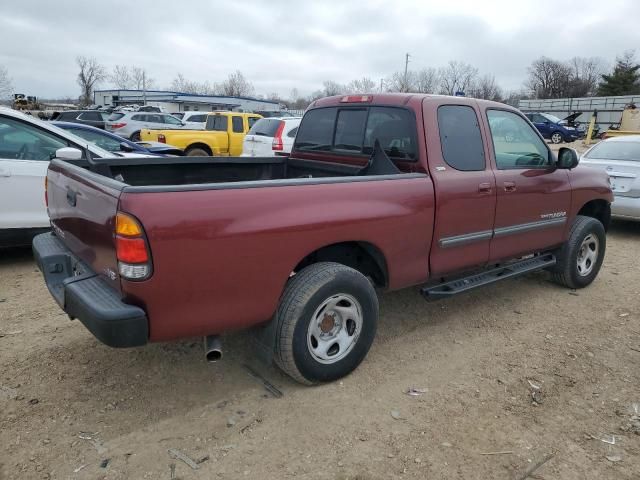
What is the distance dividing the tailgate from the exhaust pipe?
591 mm

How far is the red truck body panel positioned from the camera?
8.04ft

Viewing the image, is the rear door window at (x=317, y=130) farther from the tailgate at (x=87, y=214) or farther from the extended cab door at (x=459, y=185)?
the tailgate at (x=87, y=214)

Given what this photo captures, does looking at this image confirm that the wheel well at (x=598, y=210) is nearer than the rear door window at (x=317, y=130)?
No

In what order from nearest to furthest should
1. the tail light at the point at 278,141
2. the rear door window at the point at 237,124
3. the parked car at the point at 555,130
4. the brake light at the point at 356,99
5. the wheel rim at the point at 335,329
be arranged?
1. the wheel rim at the point at 335,329
2. the brake light at the point at 356,99
3. the tail light at the point at 278,141
4. the rear door window at the point at 237,124
5. the parked car at the point at 555,130

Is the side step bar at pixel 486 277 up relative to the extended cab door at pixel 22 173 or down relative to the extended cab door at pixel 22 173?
down

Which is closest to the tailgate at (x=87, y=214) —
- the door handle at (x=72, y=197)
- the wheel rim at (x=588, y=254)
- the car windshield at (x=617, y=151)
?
the door handle at (x=72, y=197)

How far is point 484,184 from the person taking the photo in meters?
3.91

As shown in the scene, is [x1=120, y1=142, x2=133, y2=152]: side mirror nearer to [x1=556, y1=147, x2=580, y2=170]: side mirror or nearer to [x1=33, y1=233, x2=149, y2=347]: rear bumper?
[x1=33, y1=233, x2=149, y2=347]: rear bumper

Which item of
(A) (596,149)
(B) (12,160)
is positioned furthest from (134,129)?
(A) (596,149)

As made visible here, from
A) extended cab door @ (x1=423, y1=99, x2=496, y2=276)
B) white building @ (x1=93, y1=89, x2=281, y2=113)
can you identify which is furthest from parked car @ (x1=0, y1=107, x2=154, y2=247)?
white building @ (x1=93, y1=89, x2=281, y2=113)

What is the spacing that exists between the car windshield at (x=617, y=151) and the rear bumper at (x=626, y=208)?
78cm

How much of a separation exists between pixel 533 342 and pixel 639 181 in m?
4.93

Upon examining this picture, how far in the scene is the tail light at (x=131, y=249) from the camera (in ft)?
7.83

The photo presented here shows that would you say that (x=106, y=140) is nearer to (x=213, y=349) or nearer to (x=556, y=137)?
(x=213, y=349)
